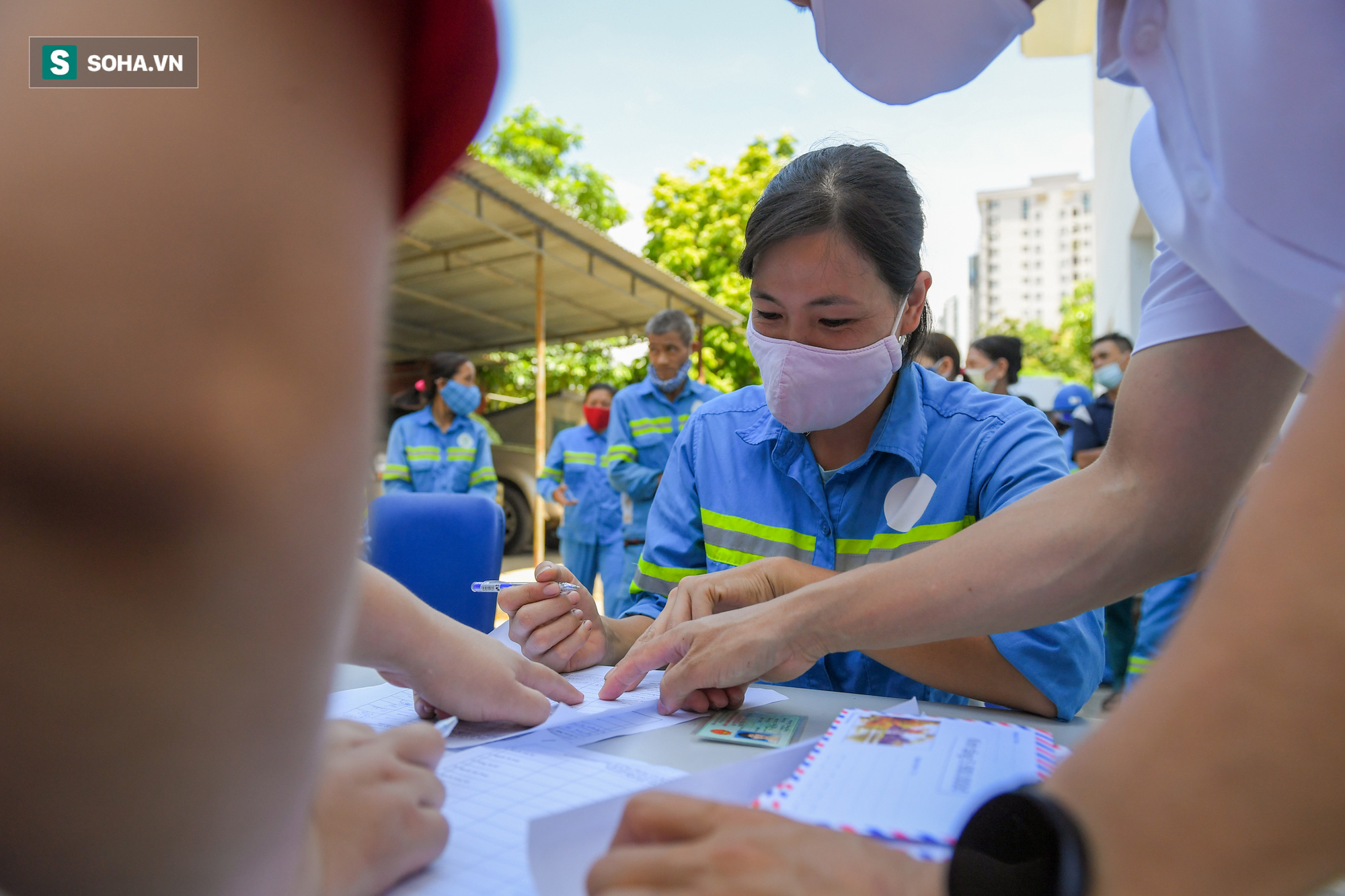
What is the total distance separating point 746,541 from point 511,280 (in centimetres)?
693

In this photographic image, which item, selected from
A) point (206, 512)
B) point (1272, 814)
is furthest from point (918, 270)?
point (206, 512)

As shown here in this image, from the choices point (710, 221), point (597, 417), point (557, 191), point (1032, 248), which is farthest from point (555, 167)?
point (1032, 248)

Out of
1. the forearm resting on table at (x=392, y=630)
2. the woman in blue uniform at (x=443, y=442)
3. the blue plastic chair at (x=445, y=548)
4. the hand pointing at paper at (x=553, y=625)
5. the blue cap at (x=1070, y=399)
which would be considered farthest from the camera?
the woman in blue uniform at (x=443, y=442)

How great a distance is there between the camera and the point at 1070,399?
5.38 meters

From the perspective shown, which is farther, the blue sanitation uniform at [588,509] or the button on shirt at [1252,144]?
the blue sanitation uniform at [588,509]

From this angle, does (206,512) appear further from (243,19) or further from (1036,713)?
(1036,713)

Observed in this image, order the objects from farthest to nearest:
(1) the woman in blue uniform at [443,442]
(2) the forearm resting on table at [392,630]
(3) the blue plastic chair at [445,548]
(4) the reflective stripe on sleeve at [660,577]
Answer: (1) the woman in blue uniform at [443,442]
(3) the blue plastic chair at [445,548]
(4) the reflective stripe on sleeve at [660,577]
(2) the forearm resting on table at [392,630]

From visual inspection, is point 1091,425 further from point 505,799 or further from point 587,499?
point 505,799

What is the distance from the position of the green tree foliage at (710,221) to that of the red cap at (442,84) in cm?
1295

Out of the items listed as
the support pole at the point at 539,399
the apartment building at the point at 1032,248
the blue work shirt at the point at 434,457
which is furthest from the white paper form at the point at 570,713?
the apartment building at the point at 1032,248

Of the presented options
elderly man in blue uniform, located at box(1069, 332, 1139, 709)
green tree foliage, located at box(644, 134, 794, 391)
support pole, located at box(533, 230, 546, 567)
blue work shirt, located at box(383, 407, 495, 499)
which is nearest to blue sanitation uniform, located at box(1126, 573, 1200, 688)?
elderly man in blue uniform, located at box(1069, 332, 1139, 709)

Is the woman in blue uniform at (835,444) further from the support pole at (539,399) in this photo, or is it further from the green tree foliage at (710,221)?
the green tree foliage at (710,221)

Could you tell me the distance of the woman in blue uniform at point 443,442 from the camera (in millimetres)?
5484

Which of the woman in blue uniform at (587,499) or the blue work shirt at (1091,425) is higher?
the blue work shirt at (1091,425)
